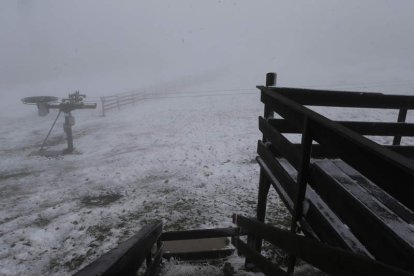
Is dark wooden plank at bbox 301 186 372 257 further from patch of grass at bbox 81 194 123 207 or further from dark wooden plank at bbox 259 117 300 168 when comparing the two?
patch of grass at bbox 81 194 123 207

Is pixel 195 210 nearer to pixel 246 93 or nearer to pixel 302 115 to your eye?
pixel 302 115

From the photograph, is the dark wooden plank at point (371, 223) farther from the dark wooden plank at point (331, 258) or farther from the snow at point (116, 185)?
the snow at point (116, 185)

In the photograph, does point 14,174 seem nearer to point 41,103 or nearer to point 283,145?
point 41,103

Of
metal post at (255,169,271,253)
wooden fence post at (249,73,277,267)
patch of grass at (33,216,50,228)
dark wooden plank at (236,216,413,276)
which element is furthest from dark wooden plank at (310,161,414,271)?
patch of grass at (33,216,50,228)

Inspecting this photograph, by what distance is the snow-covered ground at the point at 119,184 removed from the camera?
22.5 ft

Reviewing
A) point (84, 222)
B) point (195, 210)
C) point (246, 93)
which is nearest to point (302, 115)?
point (195, 210)

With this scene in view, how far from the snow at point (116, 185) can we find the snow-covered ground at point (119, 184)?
0.03 meters

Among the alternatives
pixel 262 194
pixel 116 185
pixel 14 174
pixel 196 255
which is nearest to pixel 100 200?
pixel 116 185

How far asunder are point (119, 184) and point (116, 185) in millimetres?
108

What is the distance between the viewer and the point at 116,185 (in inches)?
393

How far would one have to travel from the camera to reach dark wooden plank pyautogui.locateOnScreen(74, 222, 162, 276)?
5.66 feet

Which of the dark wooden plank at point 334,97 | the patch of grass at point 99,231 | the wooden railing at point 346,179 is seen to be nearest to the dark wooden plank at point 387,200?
the wooden railing at point 346,179

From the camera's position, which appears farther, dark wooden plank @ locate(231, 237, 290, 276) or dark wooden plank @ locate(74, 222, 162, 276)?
dark wooden plank @ locate(231, 237, 290, 276)

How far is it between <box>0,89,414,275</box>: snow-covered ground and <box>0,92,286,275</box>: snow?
29 mm
